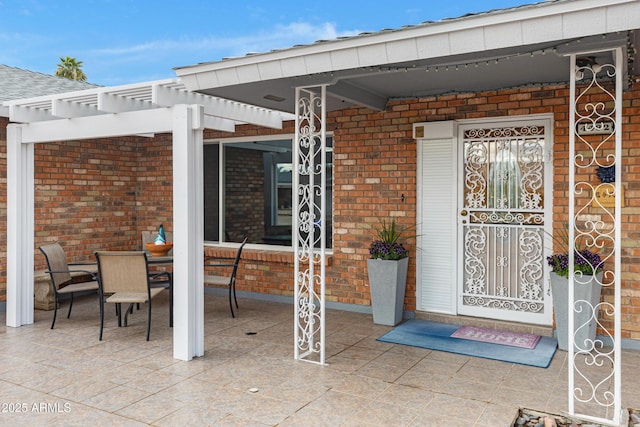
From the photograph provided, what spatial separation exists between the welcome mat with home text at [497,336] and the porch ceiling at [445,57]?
8.52 feet

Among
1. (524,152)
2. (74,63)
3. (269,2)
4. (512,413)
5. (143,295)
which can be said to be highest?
(269,2)

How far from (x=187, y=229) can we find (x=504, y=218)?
11.1 feet

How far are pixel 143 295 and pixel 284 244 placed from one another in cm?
253

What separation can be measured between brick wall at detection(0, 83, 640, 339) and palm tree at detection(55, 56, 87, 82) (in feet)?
79.7

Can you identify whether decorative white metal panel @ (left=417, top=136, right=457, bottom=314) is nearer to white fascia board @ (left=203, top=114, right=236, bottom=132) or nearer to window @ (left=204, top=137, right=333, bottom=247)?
window @ (left=204, top=137, right=333, bottom=247)

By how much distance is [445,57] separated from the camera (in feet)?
13.1

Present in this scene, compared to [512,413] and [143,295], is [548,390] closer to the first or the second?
[512,413]

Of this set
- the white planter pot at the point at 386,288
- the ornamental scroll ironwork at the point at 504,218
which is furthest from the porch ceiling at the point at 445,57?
the white planter pot at the point at 386,288

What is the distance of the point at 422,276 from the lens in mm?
6484

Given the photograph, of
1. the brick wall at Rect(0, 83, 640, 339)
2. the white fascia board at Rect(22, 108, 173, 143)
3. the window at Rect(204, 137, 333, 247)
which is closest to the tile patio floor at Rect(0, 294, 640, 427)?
the brick wall at Rect(0, 83, 640, 339)

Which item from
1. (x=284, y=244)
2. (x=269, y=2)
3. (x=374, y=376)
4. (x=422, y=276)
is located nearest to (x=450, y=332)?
(x=422, y=276)

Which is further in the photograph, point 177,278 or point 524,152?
point 524,152

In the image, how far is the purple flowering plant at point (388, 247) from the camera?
6.20 m

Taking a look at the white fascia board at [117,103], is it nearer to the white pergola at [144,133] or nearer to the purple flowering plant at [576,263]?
the white pergola at [144,133]
